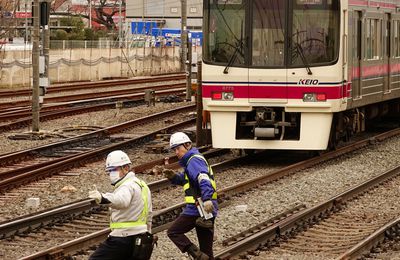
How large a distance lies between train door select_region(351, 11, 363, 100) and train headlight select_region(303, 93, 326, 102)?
5.85 ft

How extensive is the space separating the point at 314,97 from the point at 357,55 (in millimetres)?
2409

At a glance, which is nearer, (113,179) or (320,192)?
(113,179)

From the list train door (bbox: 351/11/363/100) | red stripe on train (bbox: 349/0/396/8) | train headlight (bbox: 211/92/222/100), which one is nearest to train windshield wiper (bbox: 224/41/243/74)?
train headlight (bbox: 211/92/222/100)

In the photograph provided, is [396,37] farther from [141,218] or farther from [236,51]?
[141,218]

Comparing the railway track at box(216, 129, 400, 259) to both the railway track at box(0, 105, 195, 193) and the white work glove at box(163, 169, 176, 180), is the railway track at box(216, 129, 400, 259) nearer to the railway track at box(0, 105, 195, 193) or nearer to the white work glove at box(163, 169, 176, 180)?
the white work glove at box(163, 169, 176, 180)

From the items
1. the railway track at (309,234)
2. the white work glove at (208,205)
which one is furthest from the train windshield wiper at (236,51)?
the white work glove at (208,205)

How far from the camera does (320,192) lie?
1608cm

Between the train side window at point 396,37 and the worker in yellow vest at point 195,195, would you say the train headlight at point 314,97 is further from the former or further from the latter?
the worker in yellow vest at point 195,195

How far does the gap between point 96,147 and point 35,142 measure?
1616 mm

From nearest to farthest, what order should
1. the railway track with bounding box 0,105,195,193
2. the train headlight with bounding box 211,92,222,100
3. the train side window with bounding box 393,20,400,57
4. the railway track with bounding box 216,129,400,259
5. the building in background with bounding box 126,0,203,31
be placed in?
the railway track with bounding box 216,129,400,259 → the railway track with bounding box 0,105,195,193 → the train headlight with bounding box 211,92,222,100 → the train side window with bounding box 393,20,400,57 → the building in background with bounding box 126,0,203,31

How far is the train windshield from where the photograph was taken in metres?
18.7

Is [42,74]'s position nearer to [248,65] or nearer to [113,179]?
[248,65]

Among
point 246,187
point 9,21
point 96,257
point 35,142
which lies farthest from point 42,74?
point 9,21

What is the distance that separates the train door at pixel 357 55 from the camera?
66.6 feet
